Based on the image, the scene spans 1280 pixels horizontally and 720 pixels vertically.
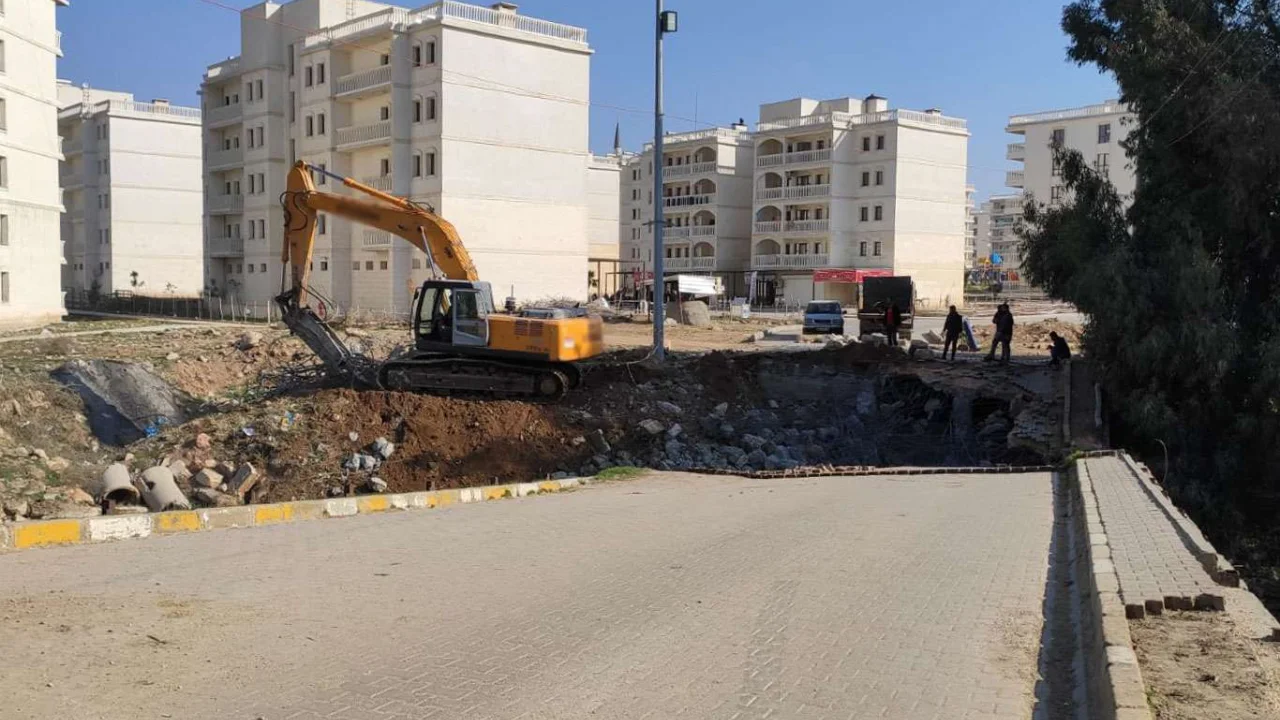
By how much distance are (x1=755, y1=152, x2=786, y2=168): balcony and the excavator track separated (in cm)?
6464

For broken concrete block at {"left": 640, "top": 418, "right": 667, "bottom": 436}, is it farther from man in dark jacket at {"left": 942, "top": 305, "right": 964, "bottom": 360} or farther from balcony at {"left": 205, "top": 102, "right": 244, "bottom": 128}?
balcony at {"left": 205, "top": 102, "right": 244, "bottom": 128}

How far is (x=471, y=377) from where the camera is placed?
22547 millimetres

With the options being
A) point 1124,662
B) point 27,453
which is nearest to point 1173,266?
point 1124,662

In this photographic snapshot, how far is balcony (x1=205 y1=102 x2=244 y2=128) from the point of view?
64.5m

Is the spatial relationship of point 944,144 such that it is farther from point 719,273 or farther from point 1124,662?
point 1124,662

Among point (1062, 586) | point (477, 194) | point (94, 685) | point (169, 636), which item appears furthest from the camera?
point (477, 194)

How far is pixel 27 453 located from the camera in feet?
60.5

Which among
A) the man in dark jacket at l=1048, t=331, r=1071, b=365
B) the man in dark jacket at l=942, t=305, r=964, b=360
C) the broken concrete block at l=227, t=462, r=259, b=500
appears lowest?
the broken concrete block at l=227, t=462, r=259, b=500

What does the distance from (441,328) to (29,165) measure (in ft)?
109

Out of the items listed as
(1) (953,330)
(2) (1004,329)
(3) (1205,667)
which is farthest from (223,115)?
(3) (1205,667)

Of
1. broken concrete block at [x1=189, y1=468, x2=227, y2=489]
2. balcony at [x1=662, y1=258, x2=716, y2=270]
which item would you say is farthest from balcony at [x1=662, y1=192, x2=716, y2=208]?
broken concrete block at [x1=189, y1=468, x2=227, y2=489]

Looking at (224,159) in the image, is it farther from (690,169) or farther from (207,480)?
(207,480)

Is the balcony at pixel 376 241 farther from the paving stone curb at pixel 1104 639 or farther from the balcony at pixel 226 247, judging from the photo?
the paving stone curb at pixel 1104 639

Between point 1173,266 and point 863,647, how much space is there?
1699cm
